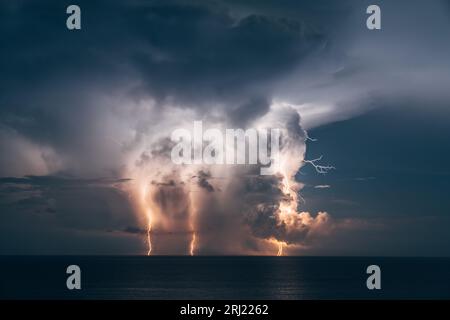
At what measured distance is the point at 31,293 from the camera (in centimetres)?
9094

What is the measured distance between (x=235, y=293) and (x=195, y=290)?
25.2ft
